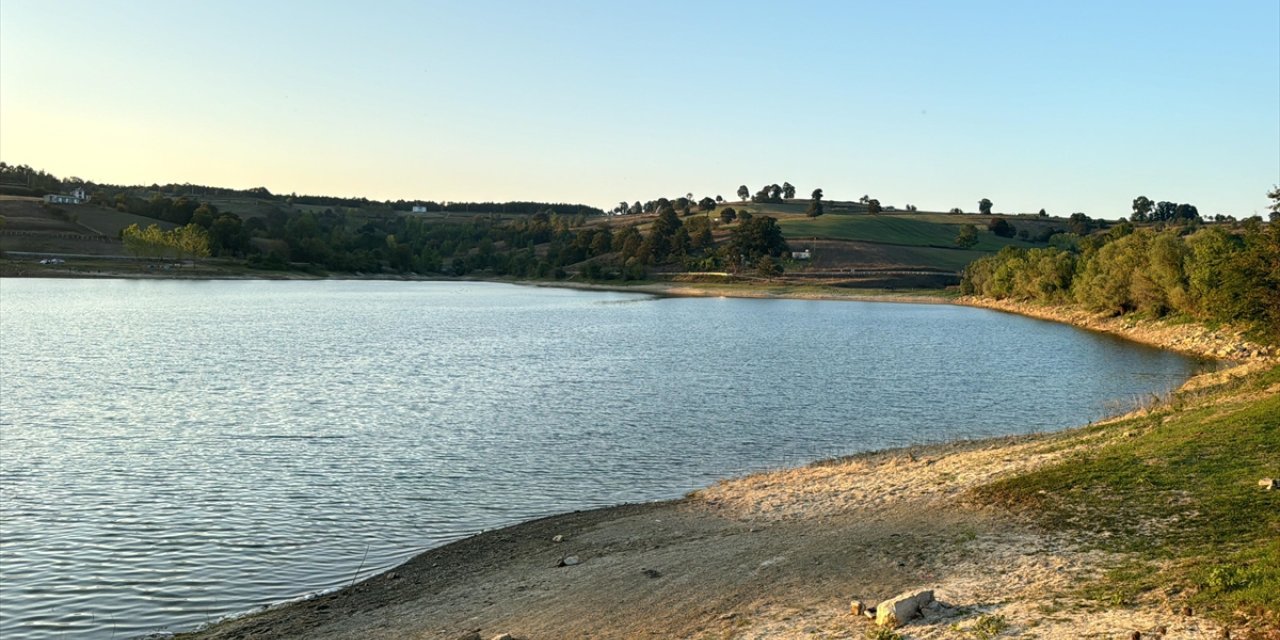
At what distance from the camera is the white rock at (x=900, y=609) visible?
1227 centimetres

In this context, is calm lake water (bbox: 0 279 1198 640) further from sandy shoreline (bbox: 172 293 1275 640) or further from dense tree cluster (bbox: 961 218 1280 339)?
dense tree cluster (bbox: 961 218 1280 339)

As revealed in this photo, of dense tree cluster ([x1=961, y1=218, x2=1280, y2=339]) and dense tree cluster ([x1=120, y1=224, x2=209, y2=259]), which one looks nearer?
dense tree cluster ([x1=961, y1=218, x2=1280, y2=339])

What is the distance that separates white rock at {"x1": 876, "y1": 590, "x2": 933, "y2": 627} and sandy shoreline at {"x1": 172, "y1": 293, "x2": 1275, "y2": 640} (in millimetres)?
227

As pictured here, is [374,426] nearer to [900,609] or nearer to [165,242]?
[900,609]

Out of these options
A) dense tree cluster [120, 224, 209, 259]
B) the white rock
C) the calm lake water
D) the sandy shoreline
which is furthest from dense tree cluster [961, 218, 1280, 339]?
dense tree cluster [120, 224, 209, 259]

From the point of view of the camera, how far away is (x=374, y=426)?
36375 millimetres

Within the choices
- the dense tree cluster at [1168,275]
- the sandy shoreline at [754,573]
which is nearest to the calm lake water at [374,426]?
the sandy shoreline at [754,573]

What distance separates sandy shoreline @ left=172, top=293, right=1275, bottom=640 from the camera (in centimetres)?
1303

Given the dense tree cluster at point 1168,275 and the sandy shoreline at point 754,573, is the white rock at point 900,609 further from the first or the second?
the dense tree cluster at point 1168,275

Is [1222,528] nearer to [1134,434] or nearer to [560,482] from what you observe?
[1134,434]

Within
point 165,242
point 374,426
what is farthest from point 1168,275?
point 165,242

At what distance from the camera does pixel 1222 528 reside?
1484cm

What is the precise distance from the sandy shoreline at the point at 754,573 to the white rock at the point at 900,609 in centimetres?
23

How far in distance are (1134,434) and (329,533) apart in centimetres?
2012
